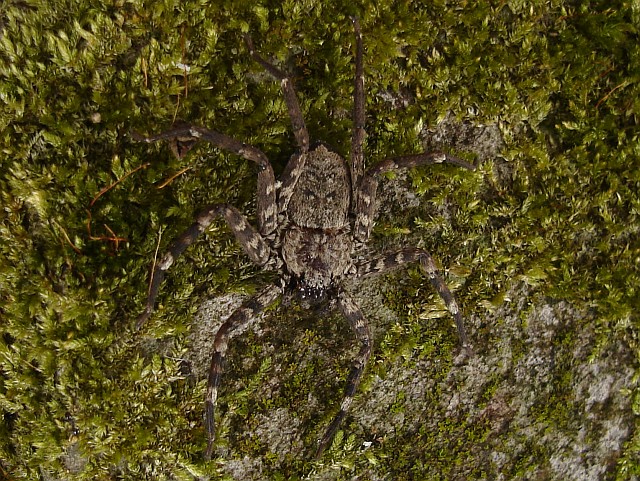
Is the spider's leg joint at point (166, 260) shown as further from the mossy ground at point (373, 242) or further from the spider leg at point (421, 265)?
the spider leg at point (421, 265)

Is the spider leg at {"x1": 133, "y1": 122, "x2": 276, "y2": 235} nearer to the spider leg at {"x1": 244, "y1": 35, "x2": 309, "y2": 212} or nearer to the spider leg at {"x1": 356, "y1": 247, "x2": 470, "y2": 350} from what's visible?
the spider leg at {"x1": 244, "y1": 35, "x2": 309, "y2": 212}

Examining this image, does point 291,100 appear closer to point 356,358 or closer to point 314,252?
point 314,252

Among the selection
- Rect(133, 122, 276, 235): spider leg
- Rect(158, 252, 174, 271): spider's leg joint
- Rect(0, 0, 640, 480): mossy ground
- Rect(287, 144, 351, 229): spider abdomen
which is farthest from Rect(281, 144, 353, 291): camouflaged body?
Rect(158, 252, 174, 271): spider's leg joint

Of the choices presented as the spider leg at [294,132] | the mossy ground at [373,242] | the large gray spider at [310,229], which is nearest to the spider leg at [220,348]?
the large gray spider at [310,229]

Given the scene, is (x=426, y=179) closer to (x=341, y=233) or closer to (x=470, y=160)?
(x=470, y=160)

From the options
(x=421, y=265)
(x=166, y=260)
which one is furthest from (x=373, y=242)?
(x=166, y=260)

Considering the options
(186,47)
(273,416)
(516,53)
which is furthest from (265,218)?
(516,53)
